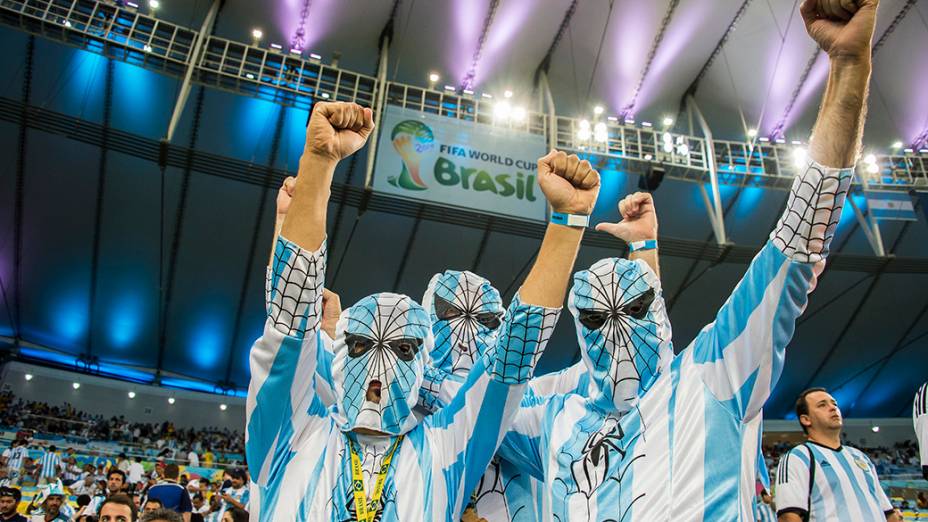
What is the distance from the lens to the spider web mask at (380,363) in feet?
7.18

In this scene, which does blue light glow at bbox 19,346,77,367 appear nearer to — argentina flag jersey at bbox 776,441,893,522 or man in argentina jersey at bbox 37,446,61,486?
man in argentina jersey at bbox 37,446,61,486

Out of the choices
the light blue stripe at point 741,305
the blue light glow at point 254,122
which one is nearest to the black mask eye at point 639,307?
the light blue stripe at point 741,305

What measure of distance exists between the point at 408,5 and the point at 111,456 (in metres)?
13.2

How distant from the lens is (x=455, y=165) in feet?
45.6

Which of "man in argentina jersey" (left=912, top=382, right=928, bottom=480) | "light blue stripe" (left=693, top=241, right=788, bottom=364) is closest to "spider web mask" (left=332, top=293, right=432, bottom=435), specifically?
"light blue stripe" (left=693, top=241, right=788, bottom=364)

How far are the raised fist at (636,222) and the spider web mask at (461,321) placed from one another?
2.15 ft

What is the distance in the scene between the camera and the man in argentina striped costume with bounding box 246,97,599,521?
1971 millimetres

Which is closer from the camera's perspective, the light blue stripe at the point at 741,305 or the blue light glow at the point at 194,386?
the light blue stripe at the point at 741,305

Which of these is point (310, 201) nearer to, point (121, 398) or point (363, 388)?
point (363, 388)

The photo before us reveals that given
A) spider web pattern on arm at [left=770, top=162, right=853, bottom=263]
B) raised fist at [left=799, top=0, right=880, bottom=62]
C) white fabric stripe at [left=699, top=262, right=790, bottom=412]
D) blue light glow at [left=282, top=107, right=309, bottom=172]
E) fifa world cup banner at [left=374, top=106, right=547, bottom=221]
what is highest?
blue light glow at [left=282, top=107, right=309, bottom=172]

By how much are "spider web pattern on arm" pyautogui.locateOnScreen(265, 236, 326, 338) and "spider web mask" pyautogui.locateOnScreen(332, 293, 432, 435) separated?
0.34 m

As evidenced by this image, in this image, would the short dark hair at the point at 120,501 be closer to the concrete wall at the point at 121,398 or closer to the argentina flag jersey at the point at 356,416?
the argentina flag jersey at the point at 356,416

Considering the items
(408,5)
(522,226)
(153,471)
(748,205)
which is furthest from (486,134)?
(153,471)

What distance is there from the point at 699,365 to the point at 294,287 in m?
1.29
